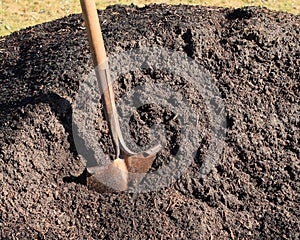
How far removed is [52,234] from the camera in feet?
11.4

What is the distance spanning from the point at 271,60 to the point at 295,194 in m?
1.07

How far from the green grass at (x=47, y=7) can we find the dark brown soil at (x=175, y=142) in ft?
6.97

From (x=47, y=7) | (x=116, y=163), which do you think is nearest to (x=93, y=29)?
(x=116, y=163)

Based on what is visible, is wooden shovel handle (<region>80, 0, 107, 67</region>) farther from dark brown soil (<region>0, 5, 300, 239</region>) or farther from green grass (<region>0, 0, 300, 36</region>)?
green grass (<region>0, 0, 300, 36</region>)

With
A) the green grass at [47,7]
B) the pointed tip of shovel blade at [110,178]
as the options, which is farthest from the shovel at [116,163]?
the green grass at [47,7]

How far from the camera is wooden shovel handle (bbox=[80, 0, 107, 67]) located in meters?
3.25

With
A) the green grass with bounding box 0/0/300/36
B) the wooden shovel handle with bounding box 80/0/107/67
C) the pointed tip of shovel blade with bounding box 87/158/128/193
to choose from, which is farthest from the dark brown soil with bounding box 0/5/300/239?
the green grass with bounding box 0/0/300/36

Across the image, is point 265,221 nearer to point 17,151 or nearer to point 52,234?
point 52,234

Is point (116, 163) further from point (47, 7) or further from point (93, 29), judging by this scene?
point (47, 7)

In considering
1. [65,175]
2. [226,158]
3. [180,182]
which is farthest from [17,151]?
[226,158]

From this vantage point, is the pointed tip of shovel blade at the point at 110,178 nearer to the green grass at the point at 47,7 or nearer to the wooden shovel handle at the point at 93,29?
the wooden shovel handle at the point at 93,29

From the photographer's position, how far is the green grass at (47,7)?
6426mm

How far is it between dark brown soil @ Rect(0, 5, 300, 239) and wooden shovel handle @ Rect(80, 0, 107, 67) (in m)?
0.56

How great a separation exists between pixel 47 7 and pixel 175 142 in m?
3.61
